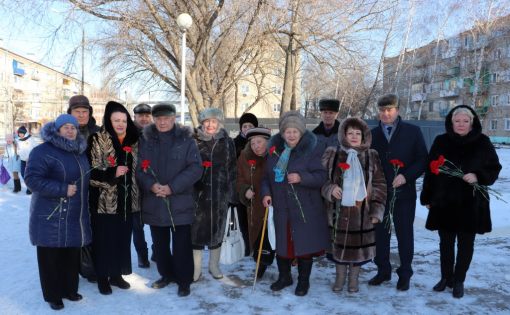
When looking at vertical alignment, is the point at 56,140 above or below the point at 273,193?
above

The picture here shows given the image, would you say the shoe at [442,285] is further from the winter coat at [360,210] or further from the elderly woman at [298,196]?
the elderly woman at [298,196]

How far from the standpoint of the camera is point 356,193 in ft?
12.3

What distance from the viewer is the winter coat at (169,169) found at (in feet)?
12.5

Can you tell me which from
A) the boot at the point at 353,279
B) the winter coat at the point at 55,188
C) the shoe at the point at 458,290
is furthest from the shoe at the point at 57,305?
the shoe at the point at 458,290

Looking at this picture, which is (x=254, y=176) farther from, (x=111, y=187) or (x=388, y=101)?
(x=388, y=101)

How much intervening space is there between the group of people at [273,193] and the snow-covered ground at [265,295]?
13 centimetres

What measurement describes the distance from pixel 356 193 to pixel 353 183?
96 mm

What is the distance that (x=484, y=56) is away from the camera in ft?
80.7

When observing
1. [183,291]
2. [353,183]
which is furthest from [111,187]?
[353,183]

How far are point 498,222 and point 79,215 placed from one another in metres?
6.62

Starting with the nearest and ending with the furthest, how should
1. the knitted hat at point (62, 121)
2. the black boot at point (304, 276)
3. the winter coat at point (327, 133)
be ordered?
the knitted hat at point (62, 121), the black boot at point (304, 276), the winter coat at point (327, 133)

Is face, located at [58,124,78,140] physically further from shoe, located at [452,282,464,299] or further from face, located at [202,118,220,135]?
shoe, located at [452,282,464,299]

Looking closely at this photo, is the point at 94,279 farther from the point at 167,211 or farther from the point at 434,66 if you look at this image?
the point at 434,66

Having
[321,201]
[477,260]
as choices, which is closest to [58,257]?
[321,201]
